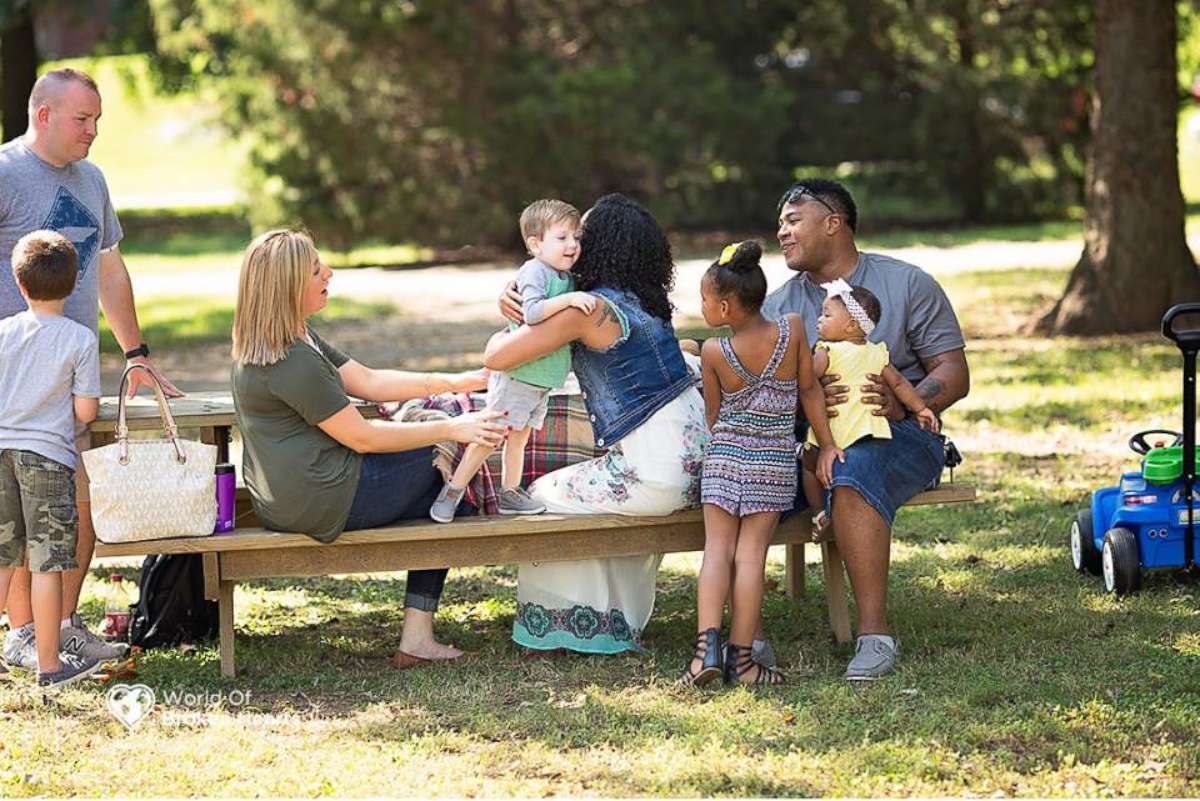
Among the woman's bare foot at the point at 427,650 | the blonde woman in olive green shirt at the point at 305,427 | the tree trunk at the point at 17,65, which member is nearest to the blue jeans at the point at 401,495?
the blonde woman in olive green shirt at the point at 305,427

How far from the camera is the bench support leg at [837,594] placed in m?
5.64

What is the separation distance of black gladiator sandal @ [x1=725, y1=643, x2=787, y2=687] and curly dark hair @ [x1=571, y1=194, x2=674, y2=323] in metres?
1.07

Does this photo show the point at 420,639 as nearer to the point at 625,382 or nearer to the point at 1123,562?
the point at 625,382

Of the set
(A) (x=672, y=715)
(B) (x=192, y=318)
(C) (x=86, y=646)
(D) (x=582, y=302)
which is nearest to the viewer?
(A) (x=672, y=715)

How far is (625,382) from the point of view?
5438 millimetres

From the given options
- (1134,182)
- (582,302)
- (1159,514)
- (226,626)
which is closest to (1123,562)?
(1159,514)

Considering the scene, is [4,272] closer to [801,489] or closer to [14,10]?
[801,489]

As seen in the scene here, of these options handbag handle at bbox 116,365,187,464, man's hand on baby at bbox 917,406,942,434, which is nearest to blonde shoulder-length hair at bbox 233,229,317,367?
handbag handle at bbox 116,365,187,464

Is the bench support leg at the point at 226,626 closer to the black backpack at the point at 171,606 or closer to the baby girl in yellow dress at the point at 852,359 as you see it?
the black backpack at the point at 171,606

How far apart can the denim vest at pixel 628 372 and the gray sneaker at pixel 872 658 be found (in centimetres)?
97

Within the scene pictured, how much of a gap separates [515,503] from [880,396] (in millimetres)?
1204

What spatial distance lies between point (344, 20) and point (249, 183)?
2769 millimetres

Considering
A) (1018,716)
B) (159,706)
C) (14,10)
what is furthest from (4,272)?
(14,10)

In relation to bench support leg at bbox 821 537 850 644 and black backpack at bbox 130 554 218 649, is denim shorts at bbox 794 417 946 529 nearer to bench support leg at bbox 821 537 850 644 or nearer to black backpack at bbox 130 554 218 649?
bench support leg at bbox 821 537 850 644
